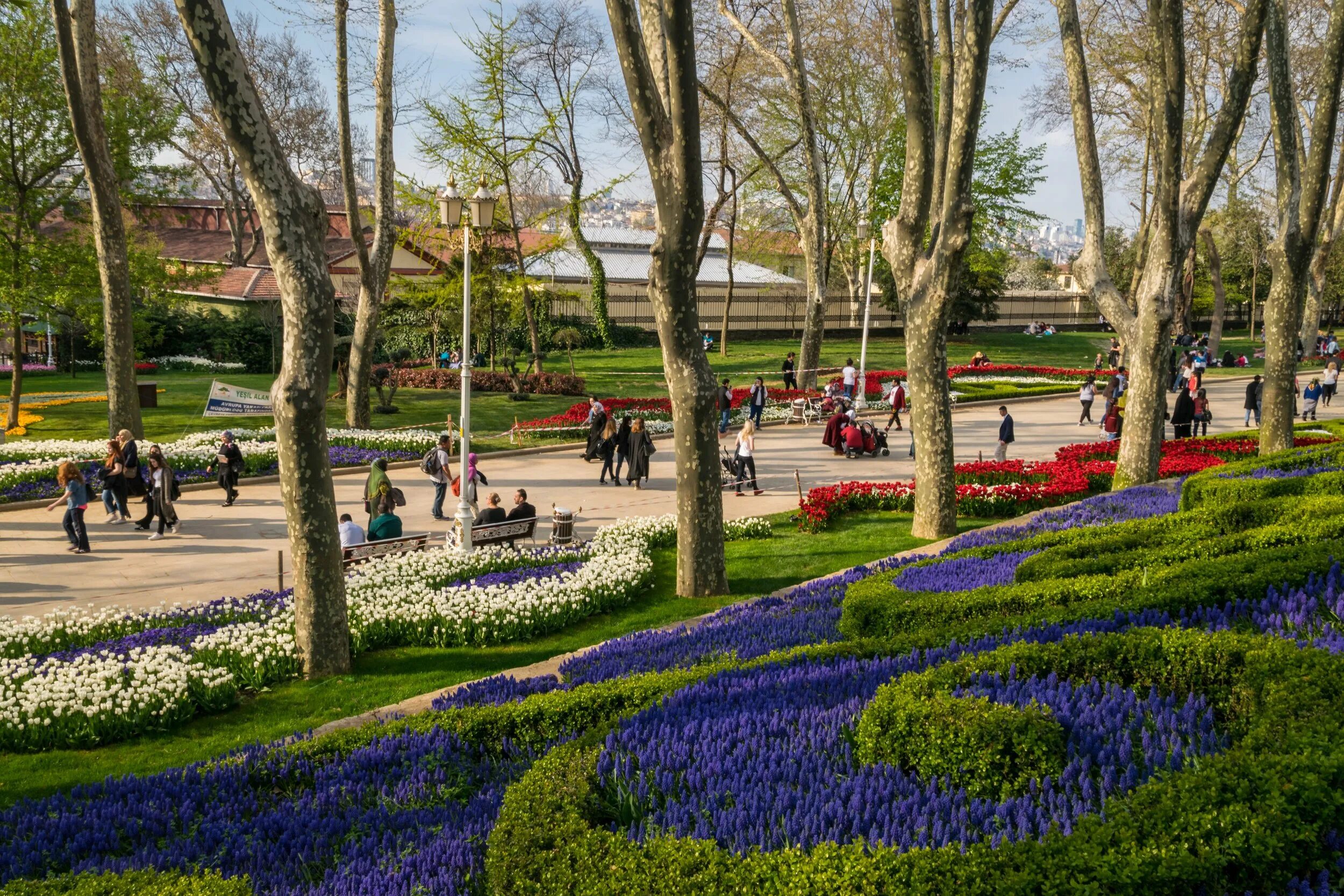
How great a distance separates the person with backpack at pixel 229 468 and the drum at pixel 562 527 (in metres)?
6.26

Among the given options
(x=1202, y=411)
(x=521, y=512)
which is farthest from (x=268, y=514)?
(x=1202, y=411)

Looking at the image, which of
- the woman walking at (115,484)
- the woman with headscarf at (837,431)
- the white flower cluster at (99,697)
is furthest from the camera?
the woman with headscarf at (837,431)

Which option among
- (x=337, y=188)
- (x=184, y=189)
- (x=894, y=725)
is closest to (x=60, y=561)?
(x=894, y=725)

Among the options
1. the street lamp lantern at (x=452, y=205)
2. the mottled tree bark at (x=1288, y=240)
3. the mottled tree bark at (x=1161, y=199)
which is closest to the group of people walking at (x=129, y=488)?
the street lamp lantern at (x=452, y=205)

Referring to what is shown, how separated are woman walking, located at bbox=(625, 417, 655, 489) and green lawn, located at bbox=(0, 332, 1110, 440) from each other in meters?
2.32

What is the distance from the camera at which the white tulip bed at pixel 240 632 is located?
7836 mm

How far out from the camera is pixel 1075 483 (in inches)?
623

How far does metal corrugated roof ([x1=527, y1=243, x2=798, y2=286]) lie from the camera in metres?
54.2

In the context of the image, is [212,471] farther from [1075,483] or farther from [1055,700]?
[1055,700]

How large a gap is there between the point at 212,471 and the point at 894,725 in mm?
16761

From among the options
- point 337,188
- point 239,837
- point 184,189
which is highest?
point 337,188

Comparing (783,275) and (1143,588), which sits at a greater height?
(783,275)

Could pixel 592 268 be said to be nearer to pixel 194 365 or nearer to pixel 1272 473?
pixel 194 365

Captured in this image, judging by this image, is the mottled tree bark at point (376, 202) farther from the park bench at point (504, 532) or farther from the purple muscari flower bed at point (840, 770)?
the purple muscari flower bed at point (840, 770)
